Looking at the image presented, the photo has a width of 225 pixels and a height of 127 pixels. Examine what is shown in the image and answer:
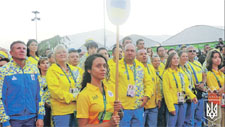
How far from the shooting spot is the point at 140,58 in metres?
5.30

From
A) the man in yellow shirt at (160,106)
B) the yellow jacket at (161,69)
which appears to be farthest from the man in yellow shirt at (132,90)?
the yellow jacket at (161,69)

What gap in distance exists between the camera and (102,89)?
2.77 m

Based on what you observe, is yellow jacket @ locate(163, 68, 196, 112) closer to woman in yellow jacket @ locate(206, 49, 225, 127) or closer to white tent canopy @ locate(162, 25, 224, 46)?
woman in yellow jacket @ locate(206, 49, 225, 127)

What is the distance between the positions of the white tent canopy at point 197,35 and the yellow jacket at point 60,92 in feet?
51.0

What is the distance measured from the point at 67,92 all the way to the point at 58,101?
0.23 m

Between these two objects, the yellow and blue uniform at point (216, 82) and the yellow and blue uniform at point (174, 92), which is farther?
the yellow and blue uniform at point (216, 82)

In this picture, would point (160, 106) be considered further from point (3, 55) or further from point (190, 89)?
point (3, 55)

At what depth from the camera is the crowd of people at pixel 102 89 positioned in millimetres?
2742

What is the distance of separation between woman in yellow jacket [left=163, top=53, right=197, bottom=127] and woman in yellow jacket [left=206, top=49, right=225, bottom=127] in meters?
0.54

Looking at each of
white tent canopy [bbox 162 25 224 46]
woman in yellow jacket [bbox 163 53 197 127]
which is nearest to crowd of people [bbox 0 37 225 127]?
woman in yellow jacket [bbox 163 53 197 127]

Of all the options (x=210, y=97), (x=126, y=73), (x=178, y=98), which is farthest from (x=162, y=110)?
(x=126, y=73)

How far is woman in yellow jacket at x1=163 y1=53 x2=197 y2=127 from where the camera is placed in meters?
5.06

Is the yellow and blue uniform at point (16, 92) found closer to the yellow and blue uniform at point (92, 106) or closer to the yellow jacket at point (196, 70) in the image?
the yellow and blue uniform at point (92, 106)

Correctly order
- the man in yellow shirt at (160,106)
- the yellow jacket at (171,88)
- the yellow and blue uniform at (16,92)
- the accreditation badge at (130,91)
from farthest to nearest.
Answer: the man in yellow shirt at (160,106)
the yellow jacket at (171,88)
the accreditation badge at (130,91)
the yellow and blue uniform at (16,92)
